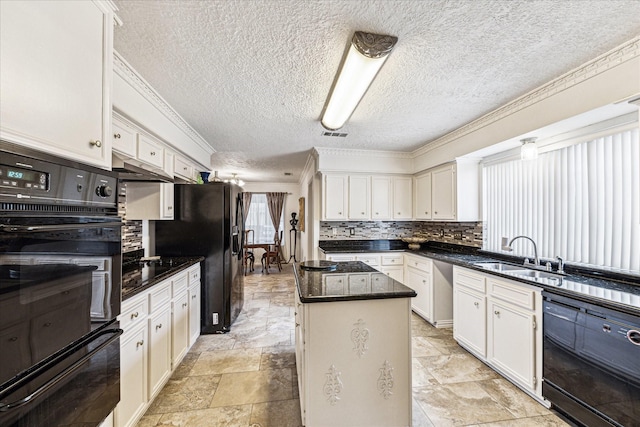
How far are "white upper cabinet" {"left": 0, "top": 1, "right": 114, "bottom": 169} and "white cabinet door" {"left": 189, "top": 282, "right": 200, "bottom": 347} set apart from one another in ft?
6.32

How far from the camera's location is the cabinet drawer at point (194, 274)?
271 cm

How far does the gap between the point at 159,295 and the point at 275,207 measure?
586 centimetres

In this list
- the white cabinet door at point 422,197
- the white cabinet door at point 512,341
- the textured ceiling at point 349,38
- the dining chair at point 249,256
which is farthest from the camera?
the dining chair at point 249,256

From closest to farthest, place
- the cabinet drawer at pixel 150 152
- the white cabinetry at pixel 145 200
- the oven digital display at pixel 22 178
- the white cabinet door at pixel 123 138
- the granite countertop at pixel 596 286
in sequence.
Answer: the oven digital display at pixel 22 178
the granite countertop at pixel 596 286
the white cabinet door at pixel 123 138
the cabinet drawer at pixel 150 152
the white cabinetry at pixel 145 200

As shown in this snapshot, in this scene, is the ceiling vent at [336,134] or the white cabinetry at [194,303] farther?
the ceiling vent at [336,134]

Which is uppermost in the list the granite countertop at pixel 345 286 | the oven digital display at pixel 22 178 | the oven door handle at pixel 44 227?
the oven digital display at pixel 22 178

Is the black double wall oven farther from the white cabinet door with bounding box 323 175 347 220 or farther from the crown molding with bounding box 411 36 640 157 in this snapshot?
the white cabinet door with bounding box 323 175 347 220

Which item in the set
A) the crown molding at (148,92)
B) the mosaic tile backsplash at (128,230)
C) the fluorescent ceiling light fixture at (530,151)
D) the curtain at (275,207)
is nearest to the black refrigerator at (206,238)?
the mosaic tile backsplash at (128,230)

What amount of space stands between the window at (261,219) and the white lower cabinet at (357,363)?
641 centimetres

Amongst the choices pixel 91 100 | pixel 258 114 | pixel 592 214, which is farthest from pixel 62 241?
pixel 592 214

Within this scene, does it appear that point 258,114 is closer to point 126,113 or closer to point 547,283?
point 126,113

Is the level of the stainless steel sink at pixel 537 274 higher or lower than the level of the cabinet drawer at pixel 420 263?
higher

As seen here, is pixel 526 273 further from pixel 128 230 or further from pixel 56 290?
pixel 128 230

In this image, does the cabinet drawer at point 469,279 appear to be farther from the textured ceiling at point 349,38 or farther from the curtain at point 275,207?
the curtain at point 275,207
